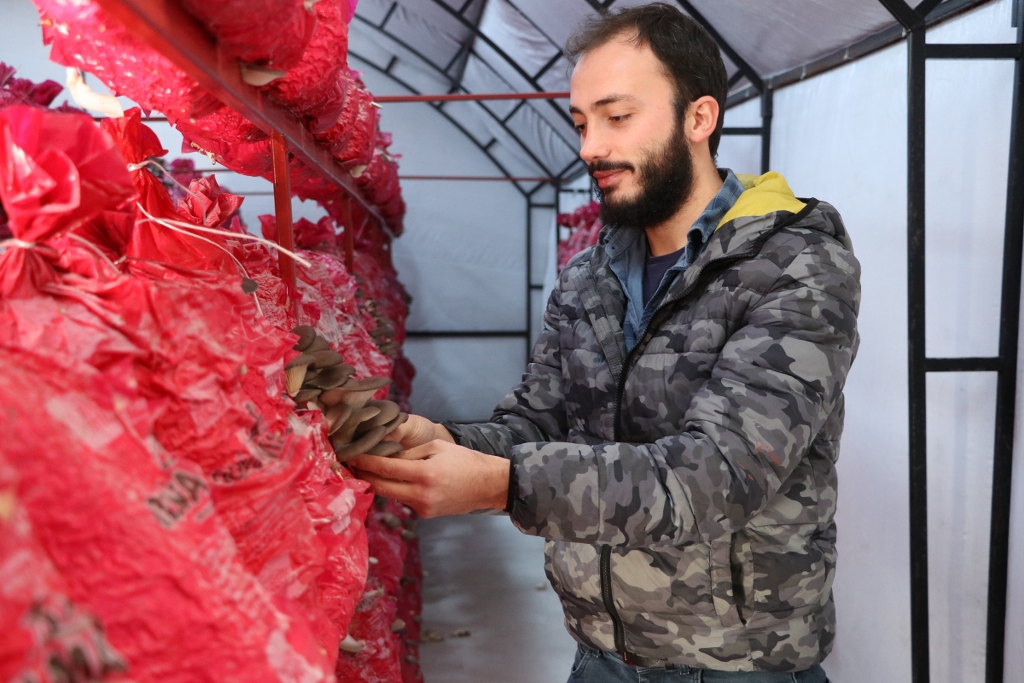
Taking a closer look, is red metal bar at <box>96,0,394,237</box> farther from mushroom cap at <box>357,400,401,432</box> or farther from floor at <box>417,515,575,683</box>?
floor at <box>417,515,575,683</box>

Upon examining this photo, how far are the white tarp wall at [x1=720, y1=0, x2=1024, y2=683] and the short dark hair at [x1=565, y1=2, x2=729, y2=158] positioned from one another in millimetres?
Answer: 834

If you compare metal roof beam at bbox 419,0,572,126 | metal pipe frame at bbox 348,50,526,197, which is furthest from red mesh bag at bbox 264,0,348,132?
metal pipe frame at bbox 348,50,526,197

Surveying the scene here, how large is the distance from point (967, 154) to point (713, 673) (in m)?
1.41

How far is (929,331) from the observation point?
195cm

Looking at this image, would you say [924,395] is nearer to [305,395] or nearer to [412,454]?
[412,454]

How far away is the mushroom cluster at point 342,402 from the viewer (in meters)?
0.85

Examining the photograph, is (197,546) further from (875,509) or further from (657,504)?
(875,509)

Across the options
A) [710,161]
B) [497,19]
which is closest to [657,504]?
[710,161]

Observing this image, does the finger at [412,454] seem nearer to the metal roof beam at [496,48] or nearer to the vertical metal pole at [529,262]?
the metal roof beam at [496,48]

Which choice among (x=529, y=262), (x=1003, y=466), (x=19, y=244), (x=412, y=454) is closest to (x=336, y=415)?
(x=412, y=454)

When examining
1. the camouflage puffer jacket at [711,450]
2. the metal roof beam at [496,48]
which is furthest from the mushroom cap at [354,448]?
the metal roof beam at [496,48]

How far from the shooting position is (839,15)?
2.18 meters

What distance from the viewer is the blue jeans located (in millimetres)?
1174

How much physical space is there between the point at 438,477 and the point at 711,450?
1.18 ft
